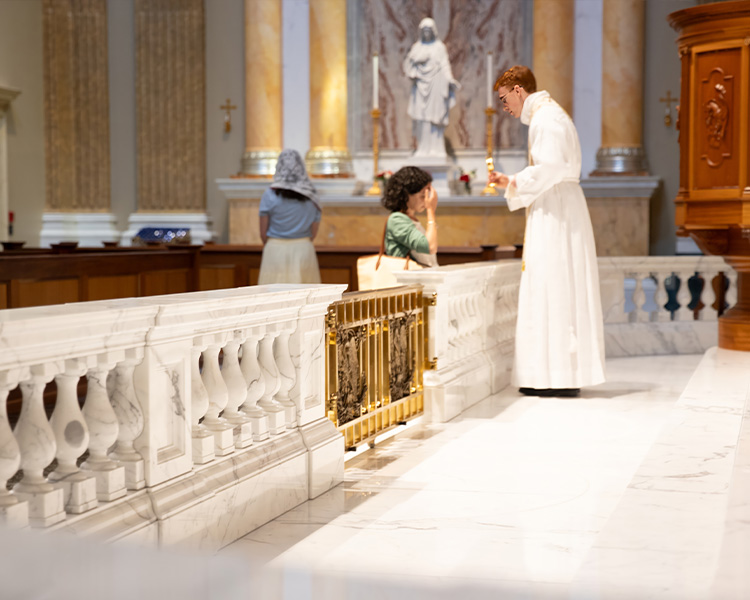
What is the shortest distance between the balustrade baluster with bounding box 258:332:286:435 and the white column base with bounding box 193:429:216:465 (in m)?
0.47

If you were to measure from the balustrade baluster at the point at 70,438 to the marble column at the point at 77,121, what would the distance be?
11457mm

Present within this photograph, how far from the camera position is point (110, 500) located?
8.96 feet

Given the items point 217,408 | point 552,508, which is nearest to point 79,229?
point 217,408

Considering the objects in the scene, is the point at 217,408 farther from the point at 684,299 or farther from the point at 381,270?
the point at 684,299

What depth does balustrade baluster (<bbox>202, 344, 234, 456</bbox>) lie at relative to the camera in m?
3.32

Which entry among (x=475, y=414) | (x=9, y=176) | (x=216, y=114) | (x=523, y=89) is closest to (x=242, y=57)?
(x=216, y=114)

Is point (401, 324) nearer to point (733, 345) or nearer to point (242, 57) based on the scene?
point (733, 345)

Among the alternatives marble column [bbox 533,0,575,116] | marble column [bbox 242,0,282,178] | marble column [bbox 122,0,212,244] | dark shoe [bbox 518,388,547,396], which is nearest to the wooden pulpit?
dark shoe [bbox 518,388,547,396]

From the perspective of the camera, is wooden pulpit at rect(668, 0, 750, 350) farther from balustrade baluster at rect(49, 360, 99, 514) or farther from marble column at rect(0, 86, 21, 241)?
marble column at rect(0, 86, 21, 241)

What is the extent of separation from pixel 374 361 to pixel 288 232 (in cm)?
248

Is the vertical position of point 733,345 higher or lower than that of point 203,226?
lower

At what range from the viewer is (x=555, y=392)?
6160mm

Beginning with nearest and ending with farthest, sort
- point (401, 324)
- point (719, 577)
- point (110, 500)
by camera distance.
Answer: point (719, 577)
point (110, 500)
point (401, 324)

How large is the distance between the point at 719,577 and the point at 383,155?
36.6 ft
